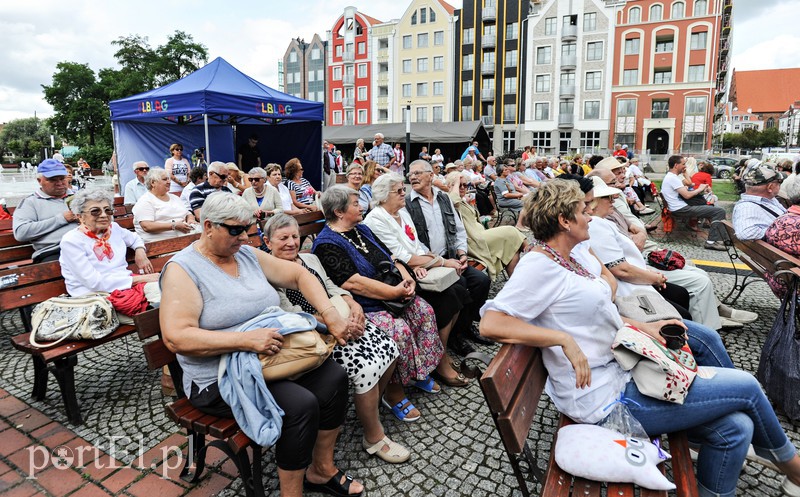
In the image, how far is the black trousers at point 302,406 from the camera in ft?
7.27

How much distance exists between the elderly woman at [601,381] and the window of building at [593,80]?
47344mm

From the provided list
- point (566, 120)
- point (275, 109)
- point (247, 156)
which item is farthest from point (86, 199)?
point (566, 120)

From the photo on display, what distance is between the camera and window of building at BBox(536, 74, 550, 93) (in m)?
45.2

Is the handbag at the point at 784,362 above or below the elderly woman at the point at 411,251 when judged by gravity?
below

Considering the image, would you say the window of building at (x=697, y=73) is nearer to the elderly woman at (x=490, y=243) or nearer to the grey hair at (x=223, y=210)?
the elderly woman at (x=490, y=243)

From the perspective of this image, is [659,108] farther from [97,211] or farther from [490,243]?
[97,211]

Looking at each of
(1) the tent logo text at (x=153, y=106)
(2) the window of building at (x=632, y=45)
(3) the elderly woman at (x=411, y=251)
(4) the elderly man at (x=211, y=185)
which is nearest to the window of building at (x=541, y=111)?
(2) the window of building at (x=632, y=45)

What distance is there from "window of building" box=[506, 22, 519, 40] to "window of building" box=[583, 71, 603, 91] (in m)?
7.86

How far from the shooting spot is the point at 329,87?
5741 centimetres

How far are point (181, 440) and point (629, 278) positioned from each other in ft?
11.0

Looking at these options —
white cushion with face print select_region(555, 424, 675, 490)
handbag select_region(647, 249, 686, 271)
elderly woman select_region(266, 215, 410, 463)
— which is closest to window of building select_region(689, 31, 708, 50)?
handbag select_region(647, 249, 686, 271)

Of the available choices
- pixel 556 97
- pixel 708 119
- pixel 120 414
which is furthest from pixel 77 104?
pixel 708 119

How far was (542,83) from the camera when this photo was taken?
149 feet

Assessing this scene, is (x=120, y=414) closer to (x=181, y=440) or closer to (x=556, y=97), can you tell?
(x=181, y=440)
